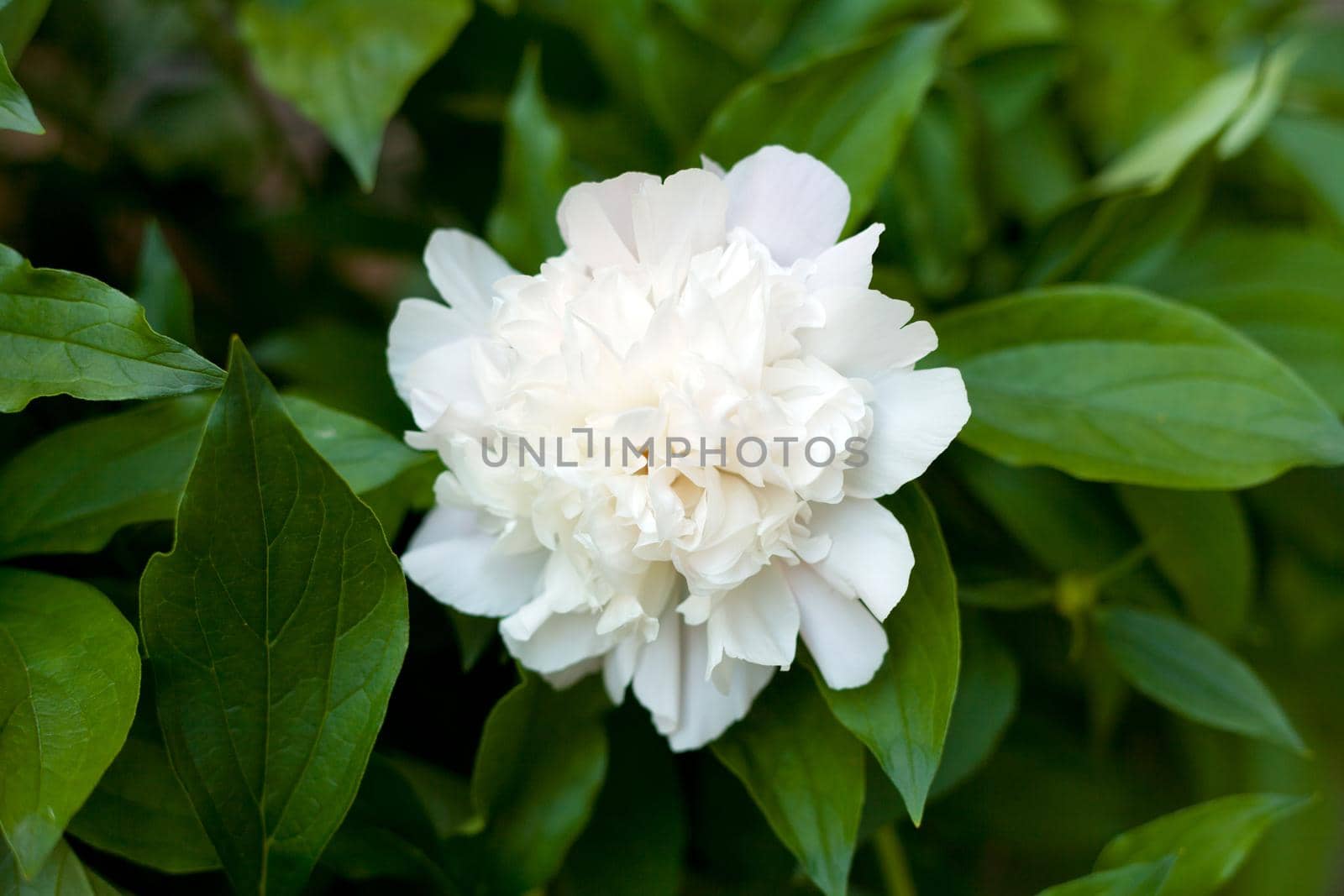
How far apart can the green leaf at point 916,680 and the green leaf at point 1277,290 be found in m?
0.29

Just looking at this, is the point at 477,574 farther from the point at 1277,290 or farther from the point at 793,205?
the point at 1277,290

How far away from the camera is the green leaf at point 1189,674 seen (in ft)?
1.45

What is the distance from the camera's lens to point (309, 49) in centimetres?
51

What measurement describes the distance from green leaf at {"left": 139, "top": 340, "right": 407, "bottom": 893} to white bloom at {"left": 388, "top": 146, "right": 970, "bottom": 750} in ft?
0.12

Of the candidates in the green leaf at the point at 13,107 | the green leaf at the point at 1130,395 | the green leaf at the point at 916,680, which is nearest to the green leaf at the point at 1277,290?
the green leaf at the point at 1130,395

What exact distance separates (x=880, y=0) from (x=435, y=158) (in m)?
0.29

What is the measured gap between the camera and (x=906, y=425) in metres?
0.32

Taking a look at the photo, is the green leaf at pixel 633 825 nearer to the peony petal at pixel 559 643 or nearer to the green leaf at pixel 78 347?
the peony petal at pixel 559 643

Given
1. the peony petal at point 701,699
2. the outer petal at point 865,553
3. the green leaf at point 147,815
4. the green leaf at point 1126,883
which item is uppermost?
the outer petal at point 865,553

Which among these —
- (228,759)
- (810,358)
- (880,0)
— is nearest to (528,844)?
(228,759)

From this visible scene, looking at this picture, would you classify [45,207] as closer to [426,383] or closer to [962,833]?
[426,383]

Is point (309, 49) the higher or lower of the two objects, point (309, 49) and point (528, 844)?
the higher

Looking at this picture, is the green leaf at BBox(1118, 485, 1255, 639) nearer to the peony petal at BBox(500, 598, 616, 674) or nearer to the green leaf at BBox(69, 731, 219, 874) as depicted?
the peony petal at BBox(500, 598, 616, 674)

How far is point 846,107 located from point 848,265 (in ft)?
0.45
